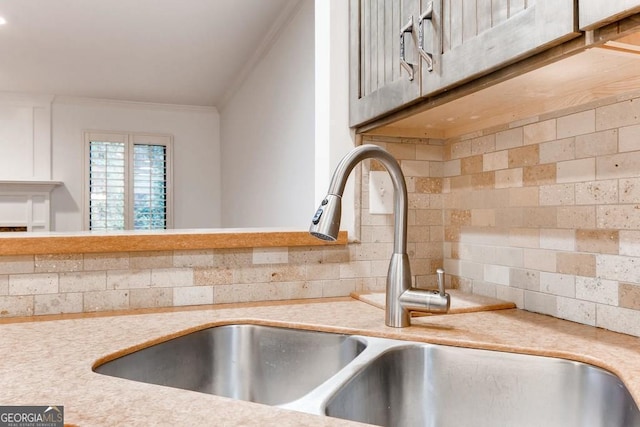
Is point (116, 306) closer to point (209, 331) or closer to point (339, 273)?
point (209, 331)

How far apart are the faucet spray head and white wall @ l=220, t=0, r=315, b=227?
1.76m

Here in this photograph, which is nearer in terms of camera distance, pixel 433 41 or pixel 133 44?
pixel 433 41

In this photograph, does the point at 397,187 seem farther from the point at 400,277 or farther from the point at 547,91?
the point at 547,91

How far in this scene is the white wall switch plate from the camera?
1.39m

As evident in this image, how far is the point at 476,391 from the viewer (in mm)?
861

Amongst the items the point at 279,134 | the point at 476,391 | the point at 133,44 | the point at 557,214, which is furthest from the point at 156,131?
the point at 476,391

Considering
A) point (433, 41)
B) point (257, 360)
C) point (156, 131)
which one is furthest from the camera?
point (156, 131)

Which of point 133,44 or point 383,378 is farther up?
point 133,44

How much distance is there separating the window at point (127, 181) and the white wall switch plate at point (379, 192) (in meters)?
5.00

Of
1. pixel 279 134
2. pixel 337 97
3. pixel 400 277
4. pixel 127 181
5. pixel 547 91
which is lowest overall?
pixel 400 277

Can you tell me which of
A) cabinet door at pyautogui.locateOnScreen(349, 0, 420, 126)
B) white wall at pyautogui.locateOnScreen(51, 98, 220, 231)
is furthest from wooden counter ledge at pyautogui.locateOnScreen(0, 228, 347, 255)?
white wall at pyautogui.locateOnScreen(51, 98, 220, 231)

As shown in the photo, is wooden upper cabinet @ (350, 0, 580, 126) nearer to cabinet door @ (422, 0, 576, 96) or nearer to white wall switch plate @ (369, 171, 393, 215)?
cabinet door @ (422, 0, 576, 96)

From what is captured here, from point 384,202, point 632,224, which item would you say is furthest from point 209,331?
point 632,224

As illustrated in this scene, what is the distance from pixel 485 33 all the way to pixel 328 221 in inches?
17.1
